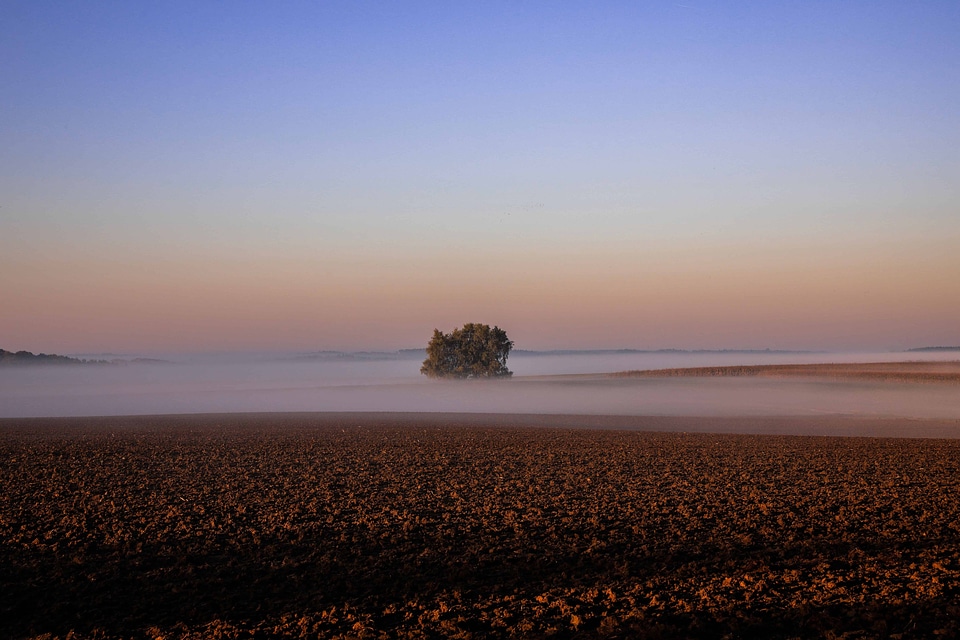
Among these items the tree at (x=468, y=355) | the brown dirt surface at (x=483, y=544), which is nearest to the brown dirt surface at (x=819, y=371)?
the tree at (x=468, y=355)

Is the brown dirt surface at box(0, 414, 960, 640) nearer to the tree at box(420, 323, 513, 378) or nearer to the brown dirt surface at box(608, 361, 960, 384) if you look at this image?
the brown dirt surface at box(608, 361, 960, 384)

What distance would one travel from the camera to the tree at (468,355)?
7500 centimetres

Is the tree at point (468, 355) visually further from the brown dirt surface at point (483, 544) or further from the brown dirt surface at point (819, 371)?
the brown dirt surface at point (483, 544)

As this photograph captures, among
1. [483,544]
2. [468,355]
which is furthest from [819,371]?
[483,544]

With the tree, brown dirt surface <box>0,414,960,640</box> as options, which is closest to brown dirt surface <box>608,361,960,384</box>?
the tree

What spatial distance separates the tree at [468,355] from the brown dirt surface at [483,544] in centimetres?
5574

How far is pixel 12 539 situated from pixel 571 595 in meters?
7.49

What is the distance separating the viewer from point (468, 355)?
75750 mm

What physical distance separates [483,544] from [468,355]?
6600 centimetres

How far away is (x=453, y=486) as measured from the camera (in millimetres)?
14297

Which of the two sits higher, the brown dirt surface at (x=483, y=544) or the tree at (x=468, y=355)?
the tree at (x=468, y=355)

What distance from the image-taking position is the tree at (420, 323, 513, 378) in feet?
246

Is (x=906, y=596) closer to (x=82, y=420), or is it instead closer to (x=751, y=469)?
(x=751, y=469)

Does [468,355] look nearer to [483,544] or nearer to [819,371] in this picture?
[819,371]
